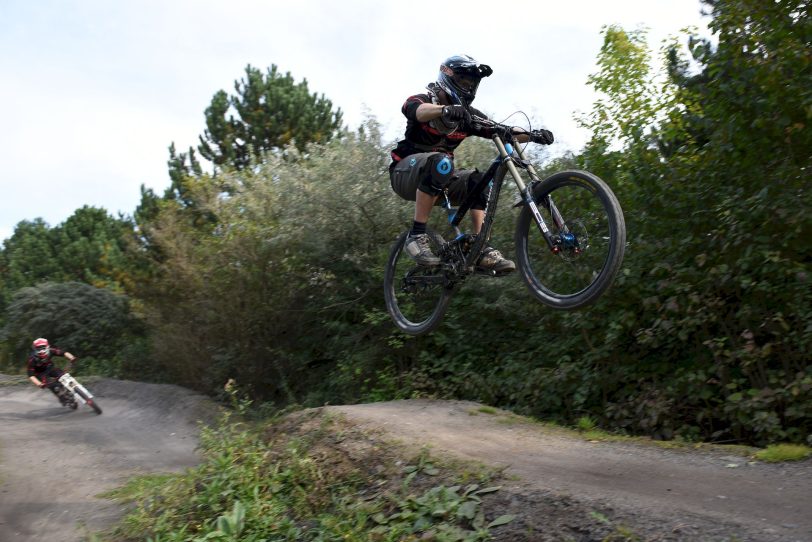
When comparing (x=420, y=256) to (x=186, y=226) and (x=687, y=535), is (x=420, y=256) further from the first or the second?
(x=186, y=226)

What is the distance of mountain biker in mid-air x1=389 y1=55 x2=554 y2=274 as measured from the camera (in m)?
5.28

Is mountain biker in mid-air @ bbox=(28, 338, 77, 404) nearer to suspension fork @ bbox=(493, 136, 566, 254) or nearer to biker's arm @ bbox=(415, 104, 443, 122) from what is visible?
biker's arm @ bbox=(415, 104, 443, 122)

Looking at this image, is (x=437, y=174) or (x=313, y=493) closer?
(x=313, y=493)

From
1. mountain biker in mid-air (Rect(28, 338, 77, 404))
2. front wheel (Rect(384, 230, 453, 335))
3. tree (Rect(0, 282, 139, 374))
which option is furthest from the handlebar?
tree (Rect(0, 282, 139, 374))

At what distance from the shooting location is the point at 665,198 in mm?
7676

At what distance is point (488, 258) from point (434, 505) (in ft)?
6.19

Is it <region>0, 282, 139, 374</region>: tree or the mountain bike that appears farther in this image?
<region>0, 282, 139, 374</region>: tree

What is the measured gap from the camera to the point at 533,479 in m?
4.61

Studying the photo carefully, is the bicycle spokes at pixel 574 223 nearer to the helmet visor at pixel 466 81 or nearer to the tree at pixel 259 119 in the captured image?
the helmet visor at pixel 466 81

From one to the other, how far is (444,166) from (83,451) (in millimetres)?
7739

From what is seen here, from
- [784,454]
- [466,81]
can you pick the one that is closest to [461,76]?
[466,81]

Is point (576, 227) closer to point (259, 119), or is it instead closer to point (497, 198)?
point (497, 198)

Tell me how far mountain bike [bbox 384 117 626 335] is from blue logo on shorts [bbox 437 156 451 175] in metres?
→ 0.27

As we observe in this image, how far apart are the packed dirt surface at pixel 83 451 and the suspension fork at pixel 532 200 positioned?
4939 millimetres
